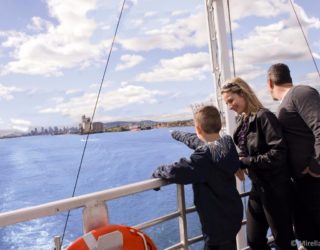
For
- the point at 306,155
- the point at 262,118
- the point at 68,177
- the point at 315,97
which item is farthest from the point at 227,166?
the point at 68,177

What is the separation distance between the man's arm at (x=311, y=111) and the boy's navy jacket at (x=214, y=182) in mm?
421

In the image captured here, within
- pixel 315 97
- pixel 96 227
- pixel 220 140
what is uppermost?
pixel 315 97

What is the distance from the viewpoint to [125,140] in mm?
73812

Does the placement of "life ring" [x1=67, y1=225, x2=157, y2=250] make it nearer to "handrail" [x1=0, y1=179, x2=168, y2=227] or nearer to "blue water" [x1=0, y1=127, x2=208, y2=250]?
"handrail" [x1=0, y1=179, x2=168, y2=227]

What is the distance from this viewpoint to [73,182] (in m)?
39.7

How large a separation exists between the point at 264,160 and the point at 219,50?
1.36 meters

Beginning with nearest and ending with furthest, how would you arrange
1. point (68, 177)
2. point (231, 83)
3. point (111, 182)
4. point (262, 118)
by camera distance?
point (262, 118)
point (231, 83)
point (111, 182)
point (68, 177)

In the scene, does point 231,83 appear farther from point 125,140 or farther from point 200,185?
point 125,140

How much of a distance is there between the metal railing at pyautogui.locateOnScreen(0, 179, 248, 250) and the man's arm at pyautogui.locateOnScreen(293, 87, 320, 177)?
2.07ft

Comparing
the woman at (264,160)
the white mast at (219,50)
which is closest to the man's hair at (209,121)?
the woman at (264,160)

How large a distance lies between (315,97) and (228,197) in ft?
2.15

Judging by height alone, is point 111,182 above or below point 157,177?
below

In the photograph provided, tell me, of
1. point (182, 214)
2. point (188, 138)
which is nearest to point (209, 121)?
point (188, 138)

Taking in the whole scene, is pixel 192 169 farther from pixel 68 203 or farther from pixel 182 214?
pixel 68 203
